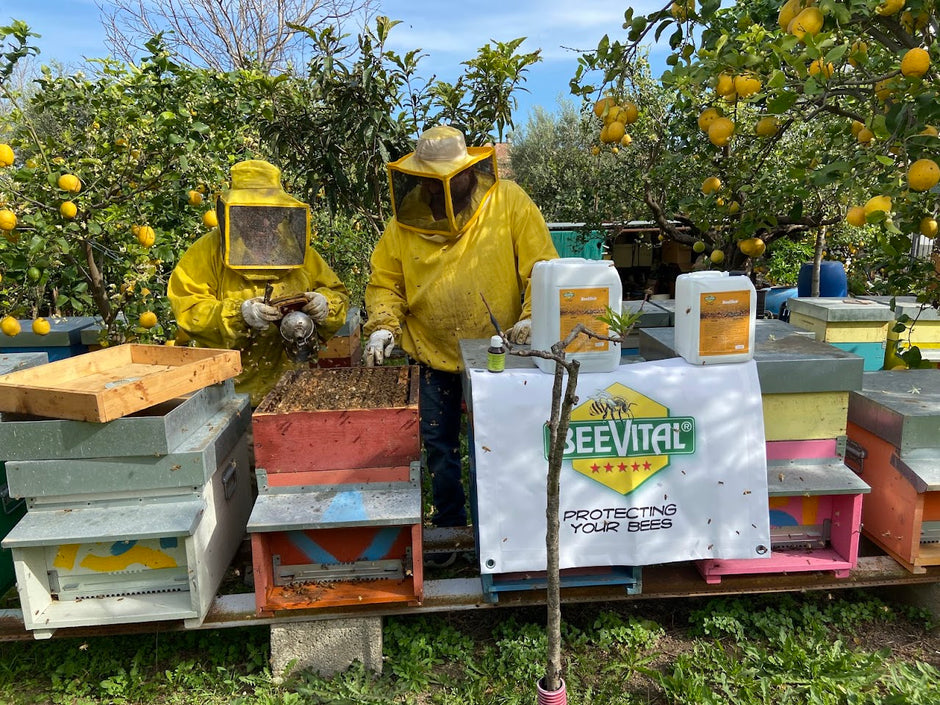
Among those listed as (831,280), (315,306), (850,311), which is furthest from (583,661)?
(831,280)

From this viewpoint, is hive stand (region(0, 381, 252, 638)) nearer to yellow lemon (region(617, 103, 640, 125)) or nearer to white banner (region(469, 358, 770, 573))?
white banner (region(469, 358, 770, 573))

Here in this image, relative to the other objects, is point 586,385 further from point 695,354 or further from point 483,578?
point 483,578

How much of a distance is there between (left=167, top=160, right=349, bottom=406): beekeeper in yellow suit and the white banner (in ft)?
4.02

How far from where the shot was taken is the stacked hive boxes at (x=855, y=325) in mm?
3881

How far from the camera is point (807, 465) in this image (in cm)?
233

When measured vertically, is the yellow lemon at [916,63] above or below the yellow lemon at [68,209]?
above

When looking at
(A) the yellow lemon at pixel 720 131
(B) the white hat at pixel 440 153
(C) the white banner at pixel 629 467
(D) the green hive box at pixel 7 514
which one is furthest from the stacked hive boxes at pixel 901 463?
(D) the green hive box at pixel 7 514

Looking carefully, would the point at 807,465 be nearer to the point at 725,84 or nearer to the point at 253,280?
the point at 725,84

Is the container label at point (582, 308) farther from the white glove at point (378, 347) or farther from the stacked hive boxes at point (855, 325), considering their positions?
the stacked hive boxes at point (855, 325)

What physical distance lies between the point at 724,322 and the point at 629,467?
557mm

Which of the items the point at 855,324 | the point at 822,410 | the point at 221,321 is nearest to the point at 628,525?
the point at 822,410

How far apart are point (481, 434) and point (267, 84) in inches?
117

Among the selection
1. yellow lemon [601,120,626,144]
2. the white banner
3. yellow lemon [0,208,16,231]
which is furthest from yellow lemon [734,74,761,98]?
yellow lemon [0,208,16,231]

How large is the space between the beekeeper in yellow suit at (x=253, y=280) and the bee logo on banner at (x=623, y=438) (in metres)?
1.36
